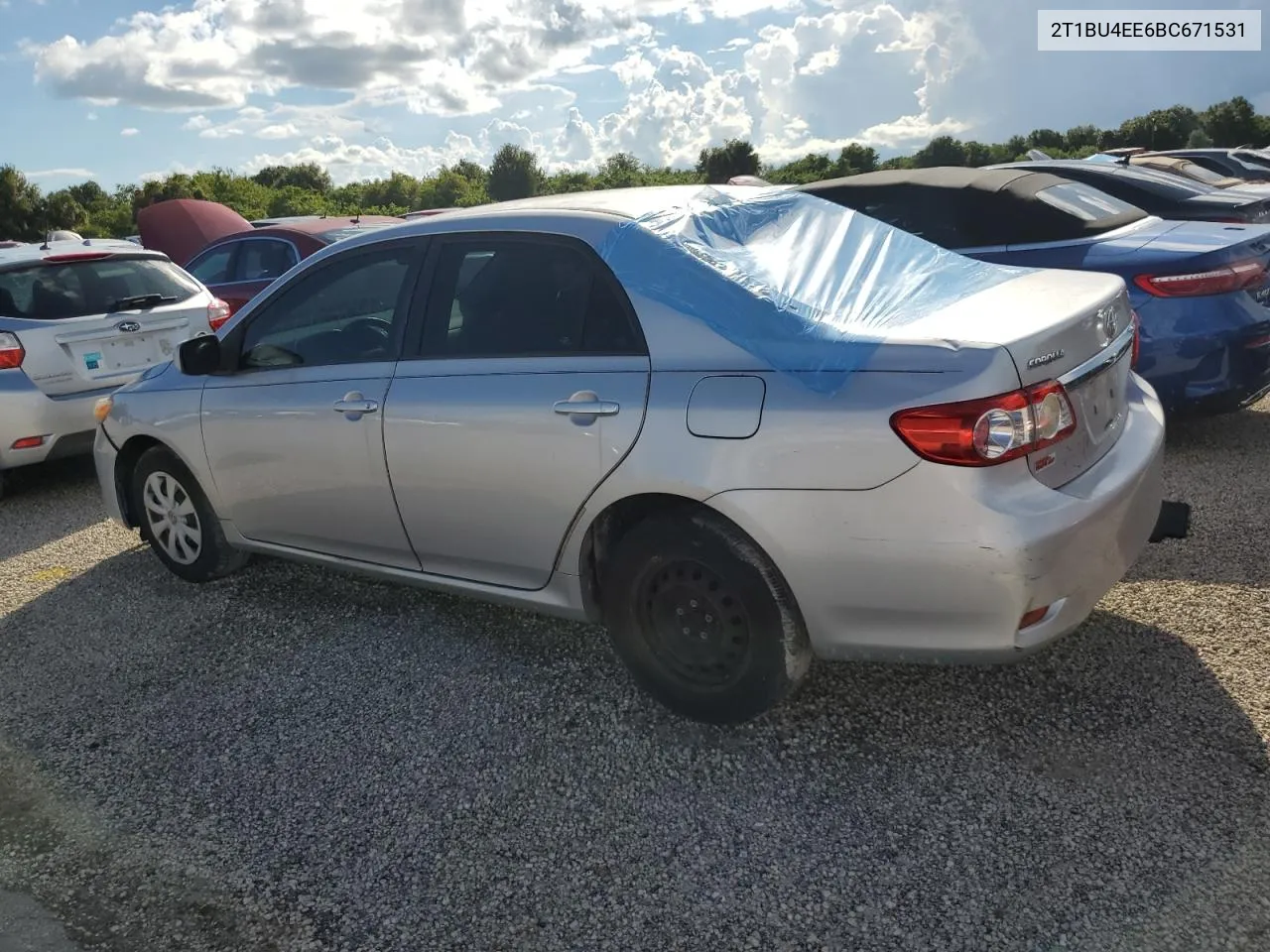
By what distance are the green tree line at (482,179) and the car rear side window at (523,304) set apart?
37.9 metres

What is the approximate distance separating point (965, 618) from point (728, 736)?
2.88 feet

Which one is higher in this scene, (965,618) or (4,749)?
(965,618)

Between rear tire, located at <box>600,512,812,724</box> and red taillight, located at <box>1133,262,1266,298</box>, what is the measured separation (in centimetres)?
333

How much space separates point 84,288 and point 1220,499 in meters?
6.59

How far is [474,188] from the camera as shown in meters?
56.1

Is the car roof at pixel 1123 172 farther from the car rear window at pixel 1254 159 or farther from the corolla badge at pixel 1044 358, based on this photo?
the car rear window at pixel 1254 159

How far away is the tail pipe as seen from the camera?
3.30 m

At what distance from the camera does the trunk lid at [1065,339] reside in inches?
107

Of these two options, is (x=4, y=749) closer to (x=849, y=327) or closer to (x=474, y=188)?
(x=849, y=327)

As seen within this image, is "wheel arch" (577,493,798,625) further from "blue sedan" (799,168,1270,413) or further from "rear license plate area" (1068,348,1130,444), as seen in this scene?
"blue sedan" (799,168,1270,413)

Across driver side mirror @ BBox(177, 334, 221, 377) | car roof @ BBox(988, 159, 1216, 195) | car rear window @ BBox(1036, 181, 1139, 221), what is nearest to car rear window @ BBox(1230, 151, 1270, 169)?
car roof @ BBox(988, 159, 1216, 195)

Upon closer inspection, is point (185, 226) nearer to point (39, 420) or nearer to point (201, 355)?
point (39, 420)

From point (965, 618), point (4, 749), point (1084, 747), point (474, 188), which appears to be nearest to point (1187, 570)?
point (1084, 747)

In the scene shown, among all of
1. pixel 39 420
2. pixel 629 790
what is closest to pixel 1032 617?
pixel 629 790
